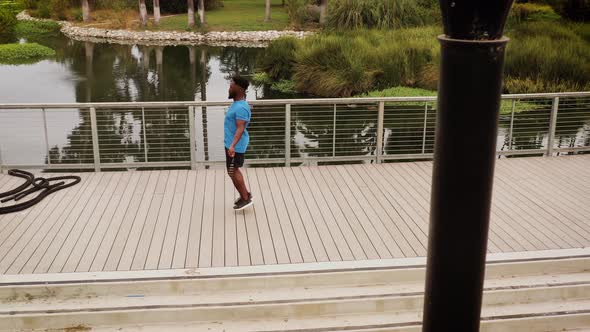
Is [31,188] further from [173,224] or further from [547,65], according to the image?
[547,65]

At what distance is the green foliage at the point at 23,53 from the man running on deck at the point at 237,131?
77.3 ft

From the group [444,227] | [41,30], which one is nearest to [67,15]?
[41,30]

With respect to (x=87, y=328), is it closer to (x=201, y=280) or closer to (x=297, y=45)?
(x=201, y=280)

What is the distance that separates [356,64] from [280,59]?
3.43 meters

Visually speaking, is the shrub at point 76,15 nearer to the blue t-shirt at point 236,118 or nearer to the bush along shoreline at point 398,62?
the bush along shoreline at point 398,62

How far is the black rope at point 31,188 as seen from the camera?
659 centimetres

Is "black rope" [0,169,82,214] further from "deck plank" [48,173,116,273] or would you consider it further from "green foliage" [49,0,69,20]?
"green foliage" [49,0,69,20]

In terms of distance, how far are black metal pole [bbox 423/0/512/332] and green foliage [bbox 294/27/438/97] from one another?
1569 centimetres

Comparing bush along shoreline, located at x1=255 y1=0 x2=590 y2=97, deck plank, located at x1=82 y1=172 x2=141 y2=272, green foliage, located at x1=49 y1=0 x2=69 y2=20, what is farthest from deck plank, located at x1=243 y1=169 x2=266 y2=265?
green foliage, located at x1=49 y1=0 x2=69 y2=20

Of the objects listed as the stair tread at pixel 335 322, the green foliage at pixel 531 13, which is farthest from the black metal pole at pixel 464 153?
the green foliage at pixel 531 13

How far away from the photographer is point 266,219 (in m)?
6.31

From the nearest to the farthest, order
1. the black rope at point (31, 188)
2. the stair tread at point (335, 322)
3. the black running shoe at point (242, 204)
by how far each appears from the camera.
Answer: the stair tread at point (335, 322) → the black running shoe at point (242, 204) → the black rope at point (31, 188)

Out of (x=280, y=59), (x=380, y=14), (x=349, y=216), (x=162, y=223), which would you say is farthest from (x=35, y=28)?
(x=349, y=216)

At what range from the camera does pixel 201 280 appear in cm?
500
